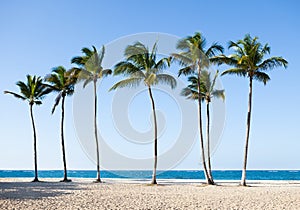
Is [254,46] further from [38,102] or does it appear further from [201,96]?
[38,102]

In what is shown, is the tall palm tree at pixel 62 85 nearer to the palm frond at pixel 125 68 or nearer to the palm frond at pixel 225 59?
the palm frond at pixel 125 68

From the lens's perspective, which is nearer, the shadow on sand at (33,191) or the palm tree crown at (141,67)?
the shadow on sand at (33,191)

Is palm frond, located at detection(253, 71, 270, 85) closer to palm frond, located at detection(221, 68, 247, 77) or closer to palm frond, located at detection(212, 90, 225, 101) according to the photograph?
palm frond, located at detection(221, 68, 247, 77)

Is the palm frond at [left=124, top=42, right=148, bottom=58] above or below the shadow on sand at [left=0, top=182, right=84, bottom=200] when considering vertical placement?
above

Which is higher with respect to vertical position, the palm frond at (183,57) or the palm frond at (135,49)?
the palm frond at (135,49)

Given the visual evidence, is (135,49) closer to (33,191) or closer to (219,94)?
(219,94)

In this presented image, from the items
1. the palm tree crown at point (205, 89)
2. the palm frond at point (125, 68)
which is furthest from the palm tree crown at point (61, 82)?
the palm tree crown at point (205, 89)

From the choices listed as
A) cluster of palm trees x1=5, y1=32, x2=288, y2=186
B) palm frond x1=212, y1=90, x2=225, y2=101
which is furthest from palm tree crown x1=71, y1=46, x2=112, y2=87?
palm frond x1=212, y1=90, x2=225, y2=101

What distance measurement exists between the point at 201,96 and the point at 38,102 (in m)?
14.5

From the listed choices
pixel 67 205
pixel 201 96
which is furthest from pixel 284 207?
pixel 201 96

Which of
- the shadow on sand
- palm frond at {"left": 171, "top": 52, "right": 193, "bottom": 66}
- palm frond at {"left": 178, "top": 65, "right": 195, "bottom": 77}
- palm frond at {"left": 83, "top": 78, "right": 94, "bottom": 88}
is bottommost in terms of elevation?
the shadow on sand

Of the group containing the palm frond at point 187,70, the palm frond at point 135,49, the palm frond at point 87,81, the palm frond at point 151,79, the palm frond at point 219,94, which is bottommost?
the palm frond at point 219,94

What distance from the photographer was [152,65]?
25.6 m

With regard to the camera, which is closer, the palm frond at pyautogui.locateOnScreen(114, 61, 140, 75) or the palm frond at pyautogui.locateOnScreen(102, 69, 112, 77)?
the palm frond at pyautogui.locateOnScreen(114, 61, 140, 75)
